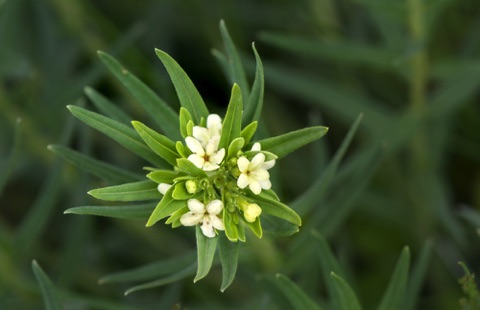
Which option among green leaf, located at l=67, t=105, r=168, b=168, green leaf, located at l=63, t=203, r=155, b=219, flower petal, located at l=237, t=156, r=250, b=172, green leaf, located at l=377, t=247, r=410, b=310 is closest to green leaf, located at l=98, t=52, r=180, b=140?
green leaf, located at l=67, t=105, r=168, b=168

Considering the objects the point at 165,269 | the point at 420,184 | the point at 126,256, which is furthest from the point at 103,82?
the point at 165,269

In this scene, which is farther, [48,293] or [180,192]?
[48,293]

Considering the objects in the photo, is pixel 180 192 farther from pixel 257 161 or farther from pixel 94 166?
pixel 94 166

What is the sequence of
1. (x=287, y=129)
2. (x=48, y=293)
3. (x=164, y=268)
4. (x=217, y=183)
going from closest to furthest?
1. (x=217, y=183)
2. (x=48, y=293)
3. (x=164, y=268)
4. (x=287, y=129)

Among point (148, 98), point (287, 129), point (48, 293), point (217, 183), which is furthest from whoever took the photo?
point (287, 129)

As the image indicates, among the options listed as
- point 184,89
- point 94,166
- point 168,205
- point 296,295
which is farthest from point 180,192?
Answer: point 296,295

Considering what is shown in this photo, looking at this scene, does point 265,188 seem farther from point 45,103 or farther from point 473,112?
point 473,112

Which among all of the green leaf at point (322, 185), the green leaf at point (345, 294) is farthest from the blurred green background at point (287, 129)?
the green leaf at point (345, 294)
